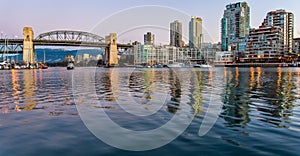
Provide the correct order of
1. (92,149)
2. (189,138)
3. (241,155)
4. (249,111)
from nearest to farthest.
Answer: (241,155)
(92,149)
(189,138)
(249,111)

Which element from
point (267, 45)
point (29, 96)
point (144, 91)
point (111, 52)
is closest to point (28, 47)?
point (111, 52)

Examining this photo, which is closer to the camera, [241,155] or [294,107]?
[241,155]

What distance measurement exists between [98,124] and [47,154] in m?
3.06

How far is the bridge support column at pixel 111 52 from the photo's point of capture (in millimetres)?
169650

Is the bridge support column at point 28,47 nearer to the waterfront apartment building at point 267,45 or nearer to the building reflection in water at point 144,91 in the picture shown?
the building reflection in water at point 144,91

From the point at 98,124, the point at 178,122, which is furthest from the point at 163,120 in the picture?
the point at 98,124

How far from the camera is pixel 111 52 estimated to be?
173 meters

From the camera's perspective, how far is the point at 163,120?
9.65 metres

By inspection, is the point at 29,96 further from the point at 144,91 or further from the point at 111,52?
the point at 111,52

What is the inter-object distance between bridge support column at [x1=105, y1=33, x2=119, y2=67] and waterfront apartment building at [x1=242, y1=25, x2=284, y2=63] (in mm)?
94560

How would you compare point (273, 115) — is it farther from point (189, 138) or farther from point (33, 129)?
point (33, 129)

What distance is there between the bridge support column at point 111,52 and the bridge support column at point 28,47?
4623 cm

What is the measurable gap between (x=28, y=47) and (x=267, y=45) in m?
150

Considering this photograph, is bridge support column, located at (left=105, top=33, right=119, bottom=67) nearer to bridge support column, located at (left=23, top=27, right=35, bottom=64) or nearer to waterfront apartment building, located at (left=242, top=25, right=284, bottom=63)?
bridge support column, located at (left=23, top=27, right=35, bottom=64)
